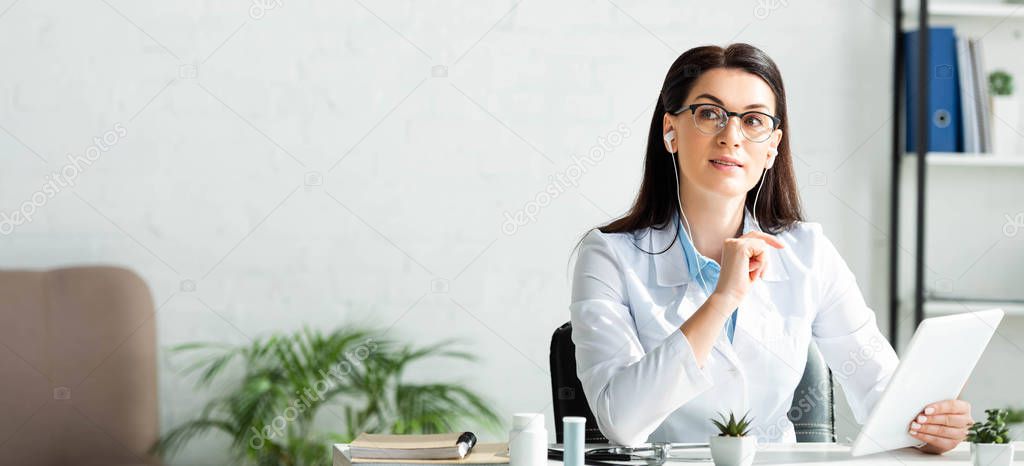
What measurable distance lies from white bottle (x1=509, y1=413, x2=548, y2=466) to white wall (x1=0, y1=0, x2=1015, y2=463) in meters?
1.49

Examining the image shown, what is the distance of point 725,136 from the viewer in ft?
6.07

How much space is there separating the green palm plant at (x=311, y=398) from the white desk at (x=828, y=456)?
1.12 m

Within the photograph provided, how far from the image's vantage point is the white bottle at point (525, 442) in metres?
1.43

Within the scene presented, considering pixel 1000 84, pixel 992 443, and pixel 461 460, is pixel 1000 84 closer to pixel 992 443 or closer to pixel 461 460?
pixel 992 443

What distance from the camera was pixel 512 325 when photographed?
294 cm

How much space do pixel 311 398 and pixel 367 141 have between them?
0.70 meters

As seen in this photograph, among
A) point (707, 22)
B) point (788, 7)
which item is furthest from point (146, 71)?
point (788, 7)

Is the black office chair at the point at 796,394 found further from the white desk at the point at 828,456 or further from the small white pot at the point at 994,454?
the small white pot at the point at 994,454

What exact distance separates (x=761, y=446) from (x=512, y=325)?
130cm

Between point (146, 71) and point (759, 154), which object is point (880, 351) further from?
point (146, 71)

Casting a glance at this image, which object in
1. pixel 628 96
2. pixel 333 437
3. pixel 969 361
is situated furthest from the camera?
pixel 628 96

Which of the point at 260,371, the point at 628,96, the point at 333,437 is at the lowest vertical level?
the point at 333,437

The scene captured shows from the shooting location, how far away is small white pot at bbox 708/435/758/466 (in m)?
1.46

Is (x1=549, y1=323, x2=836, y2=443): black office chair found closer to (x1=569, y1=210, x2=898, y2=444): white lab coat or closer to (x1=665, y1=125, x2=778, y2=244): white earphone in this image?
(x1=569, y1=210, x2=898, y2=444): white lab coat
